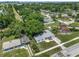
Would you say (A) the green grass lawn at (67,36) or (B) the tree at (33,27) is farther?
(A) the green grass lawn at (67,36)

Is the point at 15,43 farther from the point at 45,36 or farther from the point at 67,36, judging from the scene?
the point at 67,36

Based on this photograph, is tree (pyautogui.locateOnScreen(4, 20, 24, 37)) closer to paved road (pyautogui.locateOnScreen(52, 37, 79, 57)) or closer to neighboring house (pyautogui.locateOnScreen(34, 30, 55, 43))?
neighboring house (pyautogui.locateOnScreen(34, 30, 55, 43))

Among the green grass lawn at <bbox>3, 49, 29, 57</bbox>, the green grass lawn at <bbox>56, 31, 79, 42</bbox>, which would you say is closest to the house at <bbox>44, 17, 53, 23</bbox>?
the green grass lawn at <bbox>56, 31, 79, 42</bbox>

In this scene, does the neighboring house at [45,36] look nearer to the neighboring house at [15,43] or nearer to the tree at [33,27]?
the tree at [33,27]

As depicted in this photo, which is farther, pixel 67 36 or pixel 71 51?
pixel 67 36

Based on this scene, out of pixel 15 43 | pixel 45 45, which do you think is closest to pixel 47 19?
pixel 45 45

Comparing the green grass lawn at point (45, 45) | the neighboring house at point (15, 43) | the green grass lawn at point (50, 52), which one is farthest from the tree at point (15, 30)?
the green grass lawn at point (50, 52)

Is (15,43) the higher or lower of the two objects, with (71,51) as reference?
higher
